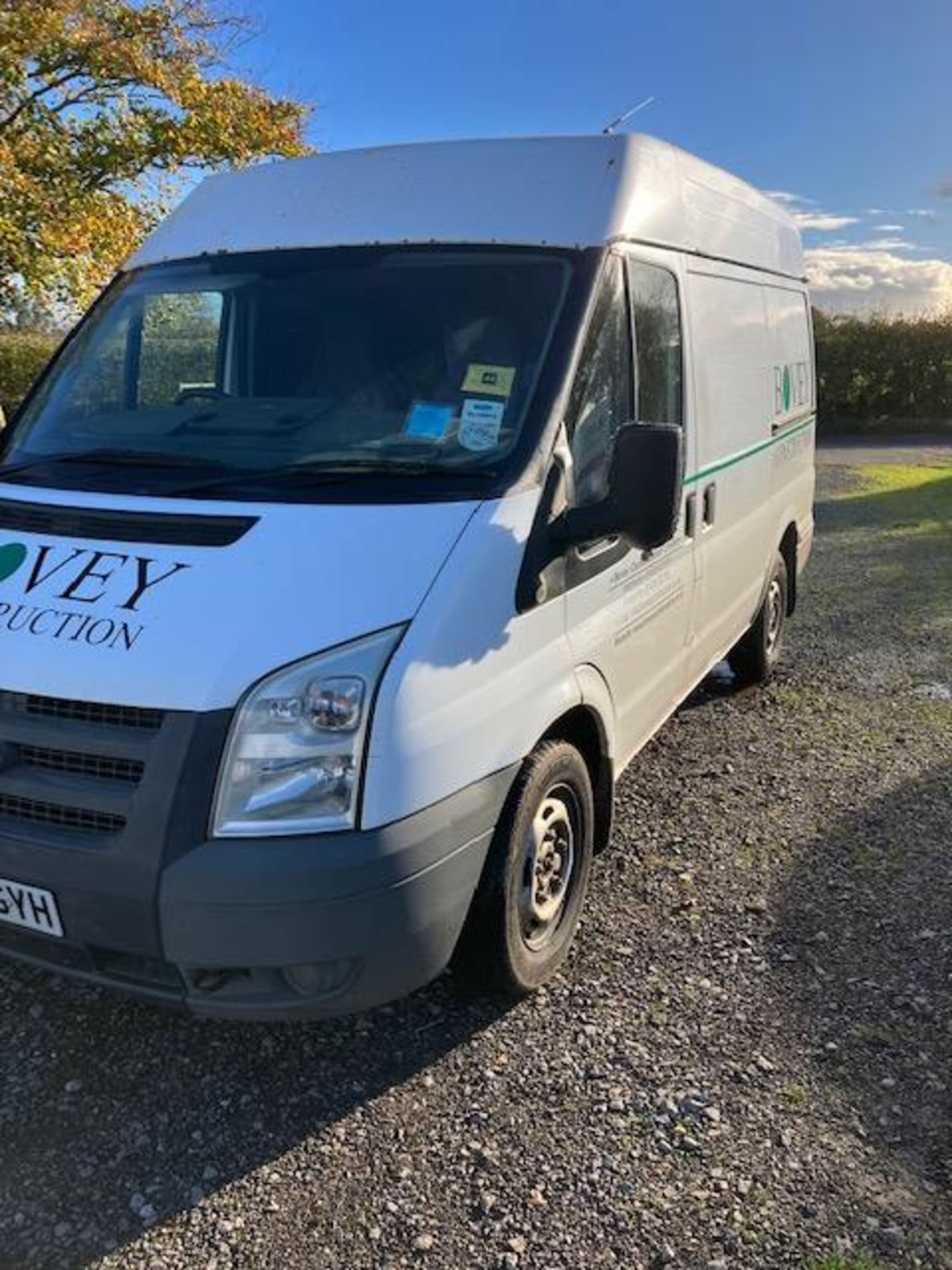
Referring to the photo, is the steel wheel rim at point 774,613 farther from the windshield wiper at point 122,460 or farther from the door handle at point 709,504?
the windshield wiper at point 122,460

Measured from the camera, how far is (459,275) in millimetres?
3326

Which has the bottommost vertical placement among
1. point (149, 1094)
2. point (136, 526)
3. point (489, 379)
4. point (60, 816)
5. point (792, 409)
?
point (149, 1094)

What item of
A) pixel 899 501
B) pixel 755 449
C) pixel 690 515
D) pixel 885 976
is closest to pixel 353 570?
pixel 690 515

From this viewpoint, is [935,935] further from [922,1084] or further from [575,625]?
[575,625]

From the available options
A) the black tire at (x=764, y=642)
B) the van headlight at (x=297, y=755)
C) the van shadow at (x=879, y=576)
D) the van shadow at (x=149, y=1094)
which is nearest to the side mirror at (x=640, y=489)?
the van headlight at (x=297, y=755)

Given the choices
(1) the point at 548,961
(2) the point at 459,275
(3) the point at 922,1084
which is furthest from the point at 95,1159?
(2) the point at 459,275

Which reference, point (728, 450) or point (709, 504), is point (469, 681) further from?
point (728, 450)

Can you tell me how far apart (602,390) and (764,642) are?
11.0ft

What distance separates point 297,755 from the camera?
241 centimetres

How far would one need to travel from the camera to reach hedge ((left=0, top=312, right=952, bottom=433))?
949 inches

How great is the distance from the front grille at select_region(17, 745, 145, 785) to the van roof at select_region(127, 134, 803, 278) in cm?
194

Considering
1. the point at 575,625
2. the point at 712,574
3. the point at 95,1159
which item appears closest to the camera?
the point at 95,1159

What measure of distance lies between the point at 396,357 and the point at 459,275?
339mm

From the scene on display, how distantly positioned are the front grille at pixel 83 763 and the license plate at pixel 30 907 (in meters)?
0.29
